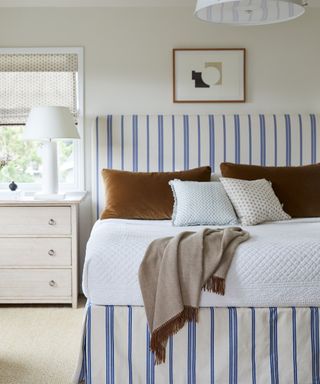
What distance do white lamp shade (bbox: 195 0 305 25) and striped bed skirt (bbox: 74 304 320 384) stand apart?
4.67 ft

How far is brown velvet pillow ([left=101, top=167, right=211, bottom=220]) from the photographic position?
13.8 feet

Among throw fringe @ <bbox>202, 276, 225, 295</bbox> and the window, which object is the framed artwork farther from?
throw fringe @ <bbox>202, 276, 225, 295</bbox>

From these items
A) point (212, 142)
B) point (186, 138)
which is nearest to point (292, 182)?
point (212, 142)

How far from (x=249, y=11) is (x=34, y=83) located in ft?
7.67

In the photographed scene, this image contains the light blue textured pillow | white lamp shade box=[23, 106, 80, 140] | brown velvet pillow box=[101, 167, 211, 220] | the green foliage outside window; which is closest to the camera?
the light blue textured pillow

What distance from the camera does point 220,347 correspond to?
2.90 meters

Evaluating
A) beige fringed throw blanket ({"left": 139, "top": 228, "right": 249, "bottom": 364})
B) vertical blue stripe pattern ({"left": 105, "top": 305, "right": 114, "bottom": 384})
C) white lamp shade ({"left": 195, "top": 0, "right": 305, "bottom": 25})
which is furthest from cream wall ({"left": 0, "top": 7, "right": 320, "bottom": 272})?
vertical blue stripe pattern ({"left": 105, "top": 305, "right": 114, "bottom": 384})

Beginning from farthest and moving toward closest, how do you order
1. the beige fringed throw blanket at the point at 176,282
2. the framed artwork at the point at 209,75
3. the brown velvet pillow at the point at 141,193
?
the framed artwork at the point at 209,75
the brown velvet pillow at the point at 141,193
the beige fringed throw blanket at the point at 176,282

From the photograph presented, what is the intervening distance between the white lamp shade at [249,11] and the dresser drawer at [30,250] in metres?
2.04

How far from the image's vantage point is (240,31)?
482 centimetres

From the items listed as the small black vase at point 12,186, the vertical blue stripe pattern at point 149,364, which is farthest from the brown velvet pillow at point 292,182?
the vertical blue stripe pattern at point 149,364

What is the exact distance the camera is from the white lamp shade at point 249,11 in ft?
9.45

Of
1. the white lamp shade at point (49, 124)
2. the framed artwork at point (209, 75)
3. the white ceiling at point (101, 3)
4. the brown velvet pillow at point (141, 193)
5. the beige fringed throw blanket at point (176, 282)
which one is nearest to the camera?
the beige fringed throw blanket at point (176, 282)

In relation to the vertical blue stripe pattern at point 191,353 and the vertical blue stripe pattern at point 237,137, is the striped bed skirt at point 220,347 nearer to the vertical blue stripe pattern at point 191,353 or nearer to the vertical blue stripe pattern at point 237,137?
the vertical blue stripe pattern at point 191,353
